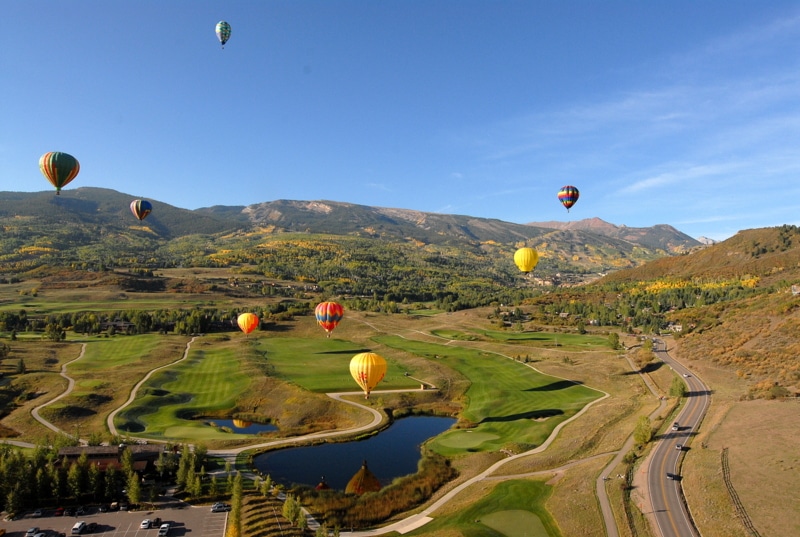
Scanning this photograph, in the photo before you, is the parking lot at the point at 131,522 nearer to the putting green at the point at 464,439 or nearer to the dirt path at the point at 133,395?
the dirt path at the point at 133,395

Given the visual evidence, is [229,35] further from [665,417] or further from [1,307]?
[1,307]

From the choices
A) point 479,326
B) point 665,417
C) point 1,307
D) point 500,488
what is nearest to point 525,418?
point 665,417

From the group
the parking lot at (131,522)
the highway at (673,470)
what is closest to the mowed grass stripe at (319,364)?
the parking lot at (131,522)

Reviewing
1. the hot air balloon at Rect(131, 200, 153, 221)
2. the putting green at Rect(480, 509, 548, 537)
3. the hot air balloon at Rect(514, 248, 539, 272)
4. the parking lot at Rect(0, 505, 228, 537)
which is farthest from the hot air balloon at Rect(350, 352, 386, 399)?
the hot air balloon at Rect(131, 200, 153, 221)

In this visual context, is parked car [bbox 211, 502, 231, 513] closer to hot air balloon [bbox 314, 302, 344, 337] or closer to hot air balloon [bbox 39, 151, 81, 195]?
hot air balloon [bbox 314, 302, 344, 337]

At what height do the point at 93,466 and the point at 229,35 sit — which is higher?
the point at 229,35
